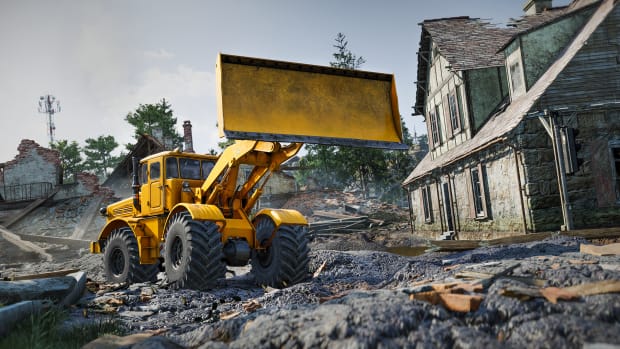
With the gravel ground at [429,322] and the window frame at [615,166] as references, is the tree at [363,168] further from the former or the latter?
the gravel ground at [429,322]

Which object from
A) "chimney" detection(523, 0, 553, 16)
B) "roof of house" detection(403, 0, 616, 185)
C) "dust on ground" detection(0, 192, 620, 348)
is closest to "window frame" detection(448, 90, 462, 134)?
"roof of house" detection(403, 0, 616, 185)

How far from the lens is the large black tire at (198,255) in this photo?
729cm

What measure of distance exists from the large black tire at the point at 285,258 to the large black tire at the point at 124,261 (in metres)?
2.85

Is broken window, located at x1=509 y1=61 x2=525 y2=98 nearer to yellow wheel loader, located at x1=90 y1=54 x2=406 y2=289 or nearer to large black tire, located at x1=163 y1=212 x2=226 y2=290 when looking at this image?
yellow wheel loader, located at x1=90 y1=54 x2=406 y2=289

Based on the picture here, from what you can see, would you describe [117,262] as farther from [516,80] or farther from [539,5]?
[539,5]

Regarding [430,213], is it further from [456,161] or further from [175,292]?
[175,292]

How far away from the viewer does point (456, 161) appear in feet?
51.8

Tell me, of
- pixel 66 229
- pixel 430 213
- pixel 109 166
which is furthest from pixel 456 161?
pixel 109 166

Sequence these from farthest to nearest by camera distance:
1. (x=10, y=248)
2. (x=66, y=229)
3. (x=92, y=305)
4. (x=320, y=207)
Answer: (x=320, y=207), (x=66, y=229), (x=10, y=248), (x=92, y=305)

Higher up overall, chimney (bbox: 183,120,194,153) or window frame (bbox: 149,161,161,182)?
chimney (bbox: 183,120,194,153)

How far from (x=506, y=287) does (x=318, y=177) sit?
111 ft

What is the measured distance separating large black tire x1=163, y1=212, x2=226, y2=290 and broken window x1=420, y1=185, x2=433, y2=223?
14556mm

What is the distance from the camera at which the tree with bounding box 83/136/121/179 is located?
57.6 m

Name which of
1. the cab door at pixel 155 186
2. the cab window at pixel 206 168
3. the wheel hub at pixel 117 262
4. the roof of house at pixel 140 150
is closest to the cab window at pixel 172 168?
the cab door at pixel 155 186
